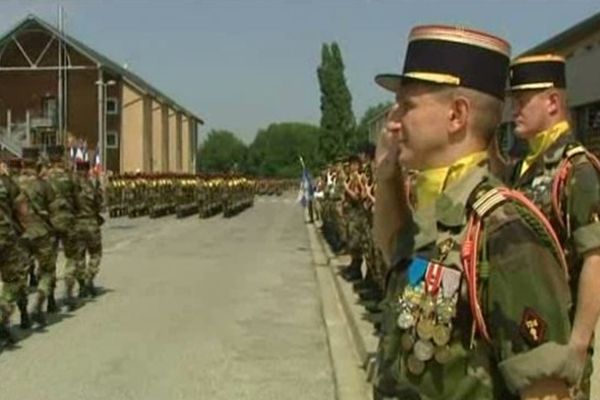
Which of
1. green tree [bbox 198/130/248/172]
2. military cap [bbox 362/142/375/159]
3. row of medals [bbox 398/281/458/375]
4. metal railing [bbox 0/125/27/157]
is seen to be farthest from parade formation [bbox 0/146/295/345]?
green tree [bbox 198/130/248/172]

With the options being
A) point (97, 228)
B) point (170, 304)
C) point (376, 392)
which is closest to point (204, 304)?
point (170, 304)

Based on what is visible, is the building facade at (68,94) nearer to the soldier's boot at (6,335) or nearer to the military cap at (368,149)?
the military cap at (368,149)

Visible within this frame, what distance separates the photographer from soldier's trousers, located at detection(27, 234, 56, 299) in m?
11.4

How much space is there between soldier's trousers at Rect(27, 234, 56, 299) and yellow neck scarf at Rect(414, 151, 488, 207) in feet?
30.7

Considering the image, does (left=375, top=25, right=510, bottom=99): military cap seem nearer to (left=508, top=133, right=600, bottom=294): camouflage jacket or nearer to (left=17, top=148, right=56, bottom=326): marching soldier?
(left=508, top=133, right=600, bottom=294): camouflage jacket

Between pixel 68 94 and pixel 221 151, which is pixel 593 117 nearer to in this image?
pixel 68 94

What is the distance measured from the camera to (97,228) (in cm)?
1330

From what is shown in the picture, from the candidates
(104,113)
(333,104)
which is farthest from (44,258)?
(333,104)

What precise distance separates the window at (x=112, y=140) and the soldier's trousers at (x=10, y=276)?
58032 mm

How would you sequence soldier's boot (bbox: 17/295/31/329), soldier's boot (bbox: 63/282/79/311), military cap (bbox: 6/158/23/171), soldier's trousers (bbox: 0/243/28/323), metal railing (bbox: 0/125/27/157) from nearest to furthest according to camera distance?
soldier's trousers (bbox: 0/243/28/323), soldier's boot (bbox: 17/295/31/329), military cap (bbox: 6/158/23/171), soldier's boot (bbox: 63/282/79/311), metal railing (bbox: 0/125/27/157)

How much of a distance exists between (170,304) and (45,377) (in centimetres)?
475

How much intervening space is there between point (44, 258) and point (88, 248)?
1785 millimetres

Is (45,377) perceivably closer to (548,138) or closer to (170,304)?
(170,304)

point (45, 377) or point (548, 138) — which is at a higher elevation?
point (548, 138)
